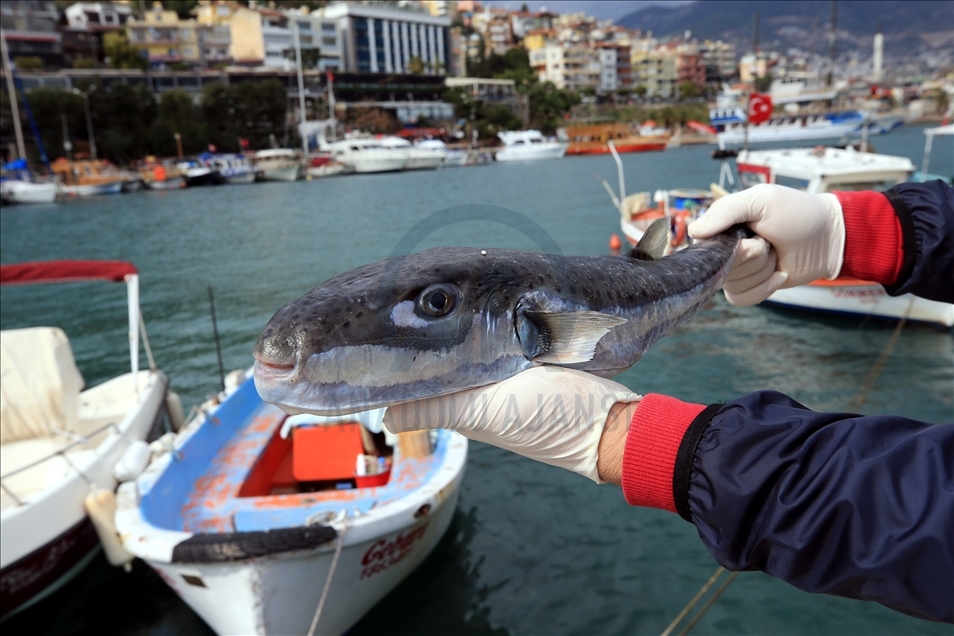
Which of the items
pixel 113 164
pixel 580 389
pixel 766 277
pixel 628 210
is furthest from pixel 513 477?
pixel 113 164

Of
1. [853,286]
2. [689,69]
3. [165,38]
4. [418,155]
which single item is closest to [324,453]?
[853,286]

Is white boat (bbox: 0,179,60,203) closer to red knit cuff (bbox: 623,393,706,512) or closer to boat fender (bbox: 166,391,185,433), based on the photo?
boat fender (bbox: 166,391,185,433)

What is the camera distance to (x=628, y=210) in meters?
22.5

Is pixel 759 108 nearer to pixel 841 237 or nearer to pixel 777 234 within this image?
pixel 841 237

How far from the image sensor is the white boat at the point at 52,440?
7.14 m

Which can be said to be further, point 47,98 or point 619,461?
point 47,98

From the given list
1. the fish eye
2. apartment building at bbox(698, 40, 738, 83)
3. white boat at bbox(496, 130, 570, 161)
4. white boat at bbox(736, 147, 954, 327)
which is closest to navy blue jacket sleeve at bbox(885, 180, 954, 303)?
the fish eye

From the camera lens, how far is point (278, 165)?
7300 centimetres

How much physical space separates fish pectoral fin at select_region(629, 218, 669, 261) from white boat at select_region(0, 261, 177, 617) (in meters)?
7.09

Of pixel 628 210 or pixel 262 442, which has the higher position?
pixel 628 210

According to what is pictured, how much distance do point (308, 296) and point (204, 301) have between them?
22.2 m

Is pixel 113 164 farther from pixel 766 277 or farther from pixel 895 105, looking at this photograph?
pixel 895 105

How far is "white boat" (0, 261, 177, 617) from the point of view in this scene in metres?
7.14

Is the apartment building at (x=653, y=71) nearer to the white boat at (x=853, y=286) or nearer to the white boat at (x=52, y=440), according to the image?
the white boat at (x=853, y=286)
